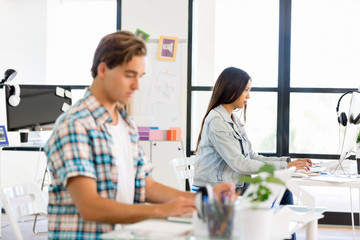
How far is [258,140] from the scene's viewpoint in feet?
16.5

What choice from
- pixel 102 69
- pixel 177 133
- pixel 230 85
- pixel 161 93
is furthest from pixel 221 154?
pixel 161 93

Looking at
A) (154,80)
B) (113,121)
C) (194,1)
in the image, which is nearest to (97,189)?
(113,121)

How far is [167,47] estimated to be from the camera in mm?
5016

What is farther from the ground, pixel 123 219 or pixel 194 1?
pixel 194 1

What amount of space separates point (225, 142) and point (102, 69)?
148cm

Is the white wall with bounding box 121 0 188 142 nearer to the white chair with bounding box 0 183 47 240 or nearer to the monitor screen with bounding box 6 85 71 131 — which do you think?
the monitor screen with bounding box 6 85 71 131

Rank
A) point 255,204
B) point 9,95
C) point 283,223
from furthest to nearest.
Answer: point 9,95 < point 283,223 < point 255,204

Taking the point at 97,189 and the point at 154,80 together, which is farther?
the point at 154,80

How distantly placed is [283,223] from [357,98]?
71.6 inches

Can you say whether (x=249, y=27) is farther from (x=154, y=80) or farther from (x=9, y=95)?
(x=9, y=95)

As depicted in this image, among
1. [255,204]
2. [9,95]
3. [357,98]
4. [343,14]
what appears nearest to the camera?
[255,204]

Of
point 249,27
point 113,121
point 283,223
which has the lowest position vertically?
point 283,223

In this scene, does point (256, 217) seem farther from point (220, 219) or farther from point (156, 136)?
point (156, 136)

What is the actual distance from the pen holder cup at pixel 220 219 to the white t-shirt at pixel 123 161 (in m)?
0.42
